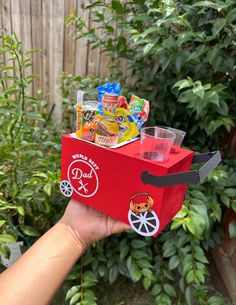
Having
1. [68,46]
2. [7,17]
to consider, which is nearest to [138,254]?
[68,46]

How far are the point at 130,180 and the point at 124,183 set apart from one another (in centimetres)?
2

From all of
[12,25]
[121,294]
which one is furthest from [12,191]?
[12,25]

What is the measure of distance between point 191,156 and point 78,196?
34 cm

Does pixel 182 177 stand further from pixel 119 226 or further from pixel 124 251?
pixel 124 251

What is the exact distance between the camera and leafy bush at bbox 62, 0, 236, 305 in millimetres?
899

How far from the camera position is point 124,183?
68 centimetres

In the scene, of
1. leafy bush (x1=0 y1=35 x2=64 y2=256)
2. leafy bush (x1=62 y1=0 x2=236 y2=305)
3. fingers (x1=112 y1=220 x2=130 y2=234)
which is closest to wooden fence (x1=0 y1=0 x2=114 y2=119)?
leafy bush (x1=62 y1=0 x2=236 y2=305)

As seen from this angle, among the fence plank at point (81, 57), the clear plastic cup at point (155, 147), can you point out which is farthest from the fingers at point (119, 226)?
the fence plank at point (81, 57)

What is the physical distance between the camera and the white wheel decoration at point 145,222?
0.65m

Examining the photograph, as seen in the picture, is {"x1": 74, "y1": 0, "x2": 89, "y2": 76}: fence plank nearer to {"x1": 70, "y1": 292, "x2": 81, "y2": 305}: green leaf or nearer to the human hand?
the human hand

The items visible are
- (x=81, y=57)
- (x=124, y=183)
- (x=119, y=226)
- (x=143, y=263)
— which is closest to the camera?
(x=124, y=183)

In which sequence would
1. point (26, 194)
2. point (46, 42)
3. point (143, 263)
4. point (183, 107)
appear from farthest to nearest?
point (46, 42) < point (183, 107) < point (143, 263) < point (26, 194)

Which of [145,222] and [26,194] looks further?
[26,194]

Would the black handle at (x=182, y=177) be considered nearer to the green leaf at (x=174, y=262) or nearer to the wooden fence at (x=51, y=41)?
the green leaf at (x=174, y=262)
